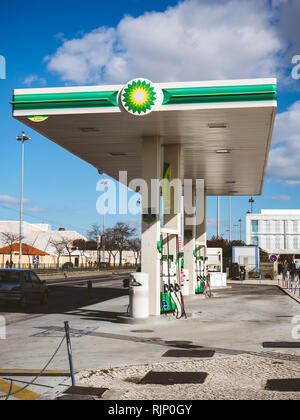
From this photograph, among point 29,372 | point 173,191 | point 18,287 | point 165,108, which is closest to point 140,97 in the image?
point 165,108

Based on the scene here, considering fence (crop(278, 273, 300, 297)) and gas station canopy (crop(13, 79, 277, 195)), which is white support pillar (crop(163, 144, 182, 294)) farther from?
fence (crop(278, 273, 300, 297))

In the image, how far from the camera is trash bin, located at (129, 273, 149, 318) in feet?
53.5

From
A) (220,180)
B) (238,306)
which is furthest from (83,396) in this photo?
(220,180)

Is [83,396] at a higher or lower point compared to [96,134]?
lower

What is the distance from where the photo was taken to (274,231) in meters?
121

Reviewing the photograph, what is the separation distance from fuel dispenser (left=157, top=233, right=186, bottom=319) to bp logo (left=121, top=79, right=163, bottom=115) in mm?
4486

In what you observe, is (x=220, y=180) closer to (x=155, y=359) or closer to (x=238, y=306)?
(x=238, y=306)

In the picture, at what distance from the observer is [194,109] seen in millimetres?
14414

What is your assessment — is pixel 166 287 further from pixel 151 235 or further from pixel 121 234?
pixel 121 234

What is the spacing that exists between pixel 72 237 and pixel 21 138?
8230 centimetres

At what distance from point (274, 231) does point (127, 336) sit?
364 ft

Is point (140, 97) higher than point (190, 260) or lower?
higher

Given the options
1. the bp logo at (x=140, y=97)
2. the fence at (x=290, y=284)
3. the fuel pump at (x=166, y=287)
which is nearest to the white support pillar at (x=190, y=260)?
the fence at (x=290, y=284)

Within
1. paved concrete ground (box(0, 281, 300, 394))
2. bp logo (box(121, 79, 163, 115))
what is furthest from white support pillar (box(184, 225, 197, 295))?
bp logo (box(121, 79, 163, 115))
